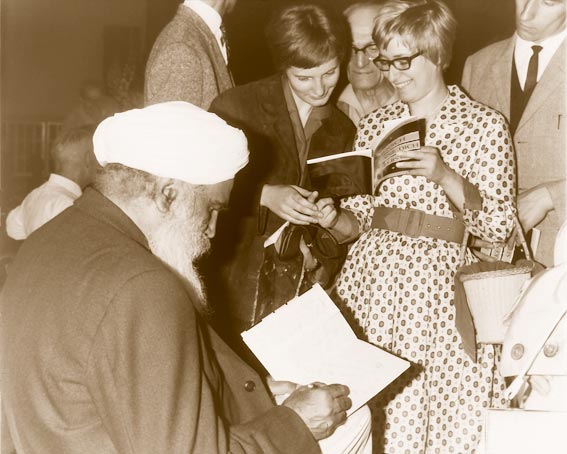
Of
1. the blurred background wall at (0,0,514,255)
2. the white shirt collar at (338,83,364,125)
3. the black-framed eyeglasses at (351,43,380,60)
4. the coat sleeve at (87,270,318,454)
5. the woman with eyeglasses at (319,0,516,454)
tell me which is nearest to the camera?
the coat sleeve at (87,270,318,454)

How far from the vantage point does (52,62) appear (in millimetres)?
11508

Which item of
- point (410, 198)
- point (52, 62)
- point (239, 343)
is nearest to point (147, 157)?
point (410, 198)

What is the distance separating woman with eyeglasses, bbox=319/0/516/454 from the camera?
11.3ft

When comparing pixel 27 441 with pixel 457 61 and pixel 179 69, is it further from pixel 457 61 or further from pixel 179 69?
pixel 457 61

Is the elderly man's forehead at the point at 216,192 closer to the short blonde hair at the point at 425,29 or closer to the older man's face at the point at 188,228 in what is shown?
the older man's face at the point at 188,228

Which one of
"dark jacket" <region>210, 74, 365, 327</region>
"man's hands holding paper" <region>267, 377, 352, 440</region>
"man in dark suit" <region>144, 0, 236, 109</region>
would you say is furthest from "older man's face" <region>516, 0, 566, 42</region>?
"man's hands holding paper" <region>267, 377, 352, 440</region>

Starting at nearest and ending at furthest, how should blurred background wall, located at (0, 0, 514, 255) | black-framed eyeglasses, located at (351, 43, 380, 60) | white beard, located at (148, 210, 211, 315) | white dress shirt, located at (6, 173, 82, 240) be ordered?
white beard, located at (148, 210, 211, 315), black-framed eyeglasses, located at (351, 43, 380, 60), white dress shirt, located at (6, 173, 82, 240), blurred background wall, located at (0, 0, 514, 255)

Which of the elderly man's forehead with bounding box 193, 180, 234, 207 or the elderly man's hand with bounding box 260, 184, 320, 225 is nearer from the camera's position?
the elderly man's forehead with bounding box 193, 180, 234, 207

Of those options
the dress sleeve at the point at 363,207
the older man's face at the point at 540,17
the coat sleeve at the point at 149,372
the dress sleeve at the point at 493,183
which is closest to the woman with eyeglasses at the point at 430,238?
the dress sleeve at the point at 493,183

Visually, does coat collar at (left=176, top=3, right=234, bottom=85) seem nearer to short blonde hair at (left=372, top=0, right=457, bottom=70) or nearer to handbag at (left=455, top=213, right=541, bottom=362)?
short blonde hair at (left=372, top=0, right=457, bottom=70)

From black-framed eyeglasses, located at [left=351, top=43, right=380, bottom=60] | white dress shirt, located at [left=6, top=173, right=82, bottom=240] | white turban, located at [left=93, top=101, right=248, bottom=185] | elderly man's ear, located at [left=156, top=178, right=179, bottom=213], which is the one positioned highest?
white turban, located at [left=93, top=101, right=248, bottom=185]

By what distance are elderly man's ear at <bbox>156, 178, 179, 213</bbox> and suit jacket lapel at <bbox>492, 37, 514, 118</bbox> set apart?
2089 mm

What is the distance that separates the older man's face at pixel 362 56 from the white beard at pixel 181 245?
1875 mm

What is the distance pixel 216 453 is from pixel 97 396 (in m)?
0.31
